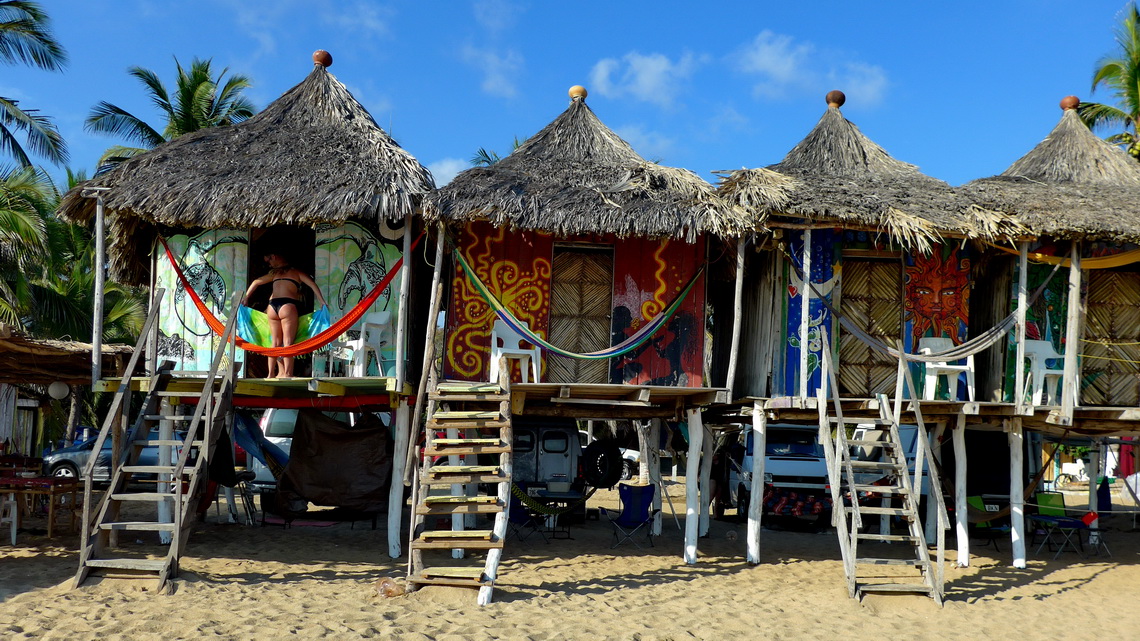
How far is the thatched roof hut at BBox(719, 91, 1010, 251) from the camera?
1015 cm

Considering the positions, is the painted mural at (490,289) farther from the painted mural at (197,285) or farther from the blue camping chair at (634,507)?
the blue camping chair at (634,507)

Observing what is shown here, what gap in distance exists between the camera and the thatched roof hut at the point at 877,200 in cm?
1015

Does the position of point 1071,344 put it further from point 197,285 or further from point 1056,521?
point 197,285

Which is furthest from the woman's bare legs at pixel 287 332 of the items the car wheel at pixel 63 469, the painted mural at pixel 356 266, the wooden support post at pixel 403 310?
the car wheel at pixel 63 469

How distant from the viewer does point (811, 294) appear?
430 inches

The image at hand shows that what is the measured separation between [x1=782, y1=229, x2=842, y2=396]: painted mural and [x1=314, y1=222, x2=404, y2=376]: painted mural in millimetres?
4522

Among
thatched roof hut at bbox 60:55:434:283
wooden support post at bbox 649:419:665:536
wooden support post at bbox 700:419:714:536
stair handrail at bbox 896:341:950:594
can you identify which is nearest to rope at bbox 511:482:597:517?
wooden support post at bbox 649:419:665:536

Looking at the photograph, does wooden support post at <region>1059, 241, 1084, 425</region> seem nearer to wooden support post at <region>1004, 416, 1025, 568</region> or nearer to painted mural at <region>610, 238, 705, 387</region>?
wooden support post at <region>1004, 416, 1025, 568</region>

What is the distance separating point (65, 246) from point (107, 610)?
15.5 metres

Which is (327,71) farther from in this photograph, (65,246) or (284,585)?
(65,246)

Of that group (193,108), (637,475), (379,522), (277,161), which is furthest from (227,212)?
(637,475)

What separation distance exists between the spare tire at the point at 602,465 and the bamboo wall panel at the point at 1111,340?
236 inches

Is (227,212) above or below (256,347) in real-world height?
above

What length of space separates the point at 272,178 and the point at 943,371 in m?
7.90
